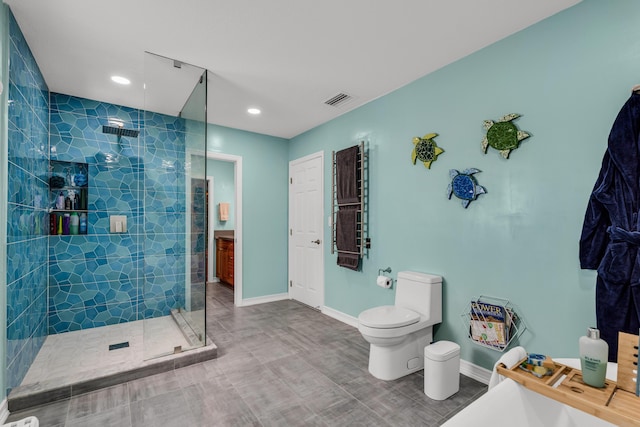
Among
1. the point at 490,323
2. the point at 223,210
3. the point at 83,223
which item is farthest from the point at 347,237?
the point at 223,210

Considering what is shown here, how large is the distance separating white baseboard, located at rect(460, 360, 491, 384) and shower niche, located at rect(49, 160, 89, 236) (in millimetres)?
4044

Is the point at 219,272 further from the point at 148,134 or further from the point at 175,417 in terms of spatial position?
the point at 175,417

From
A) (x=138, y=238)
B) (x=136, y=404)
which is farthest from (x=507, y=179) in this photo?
(x=138, y=238)

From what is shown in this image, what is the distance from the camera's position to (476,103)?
2469 mm

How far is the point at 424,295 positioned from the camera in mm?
2625

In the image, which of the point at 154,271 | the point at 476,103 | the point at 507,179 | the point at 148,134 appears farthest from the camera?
the point at 148,134

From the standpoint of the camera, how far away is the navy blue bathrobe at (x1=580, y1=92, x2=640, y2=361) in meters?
1.65

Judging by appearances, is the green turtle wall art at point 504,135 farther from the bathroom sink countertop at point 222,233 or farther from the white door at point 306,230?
the bathroom sink countertop at point 222,233

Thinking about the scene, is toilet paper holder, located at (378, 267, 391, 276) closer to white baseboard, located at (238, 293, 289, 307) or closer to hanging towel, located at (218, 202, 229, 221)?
white baseboard, located at (238, 293, 289, 307)

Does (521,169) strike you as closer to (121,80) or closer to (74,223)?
(121,80)

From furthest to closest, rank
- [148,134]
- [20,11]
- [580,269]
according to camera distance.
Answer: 1. [148,134]
2. [20,11]
3. [580,269]

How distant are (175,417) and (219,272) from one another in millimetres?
4218

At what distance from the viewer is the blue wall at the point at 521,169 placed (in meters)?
1.86

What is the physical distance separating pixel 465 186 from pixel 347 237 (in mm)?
1492
